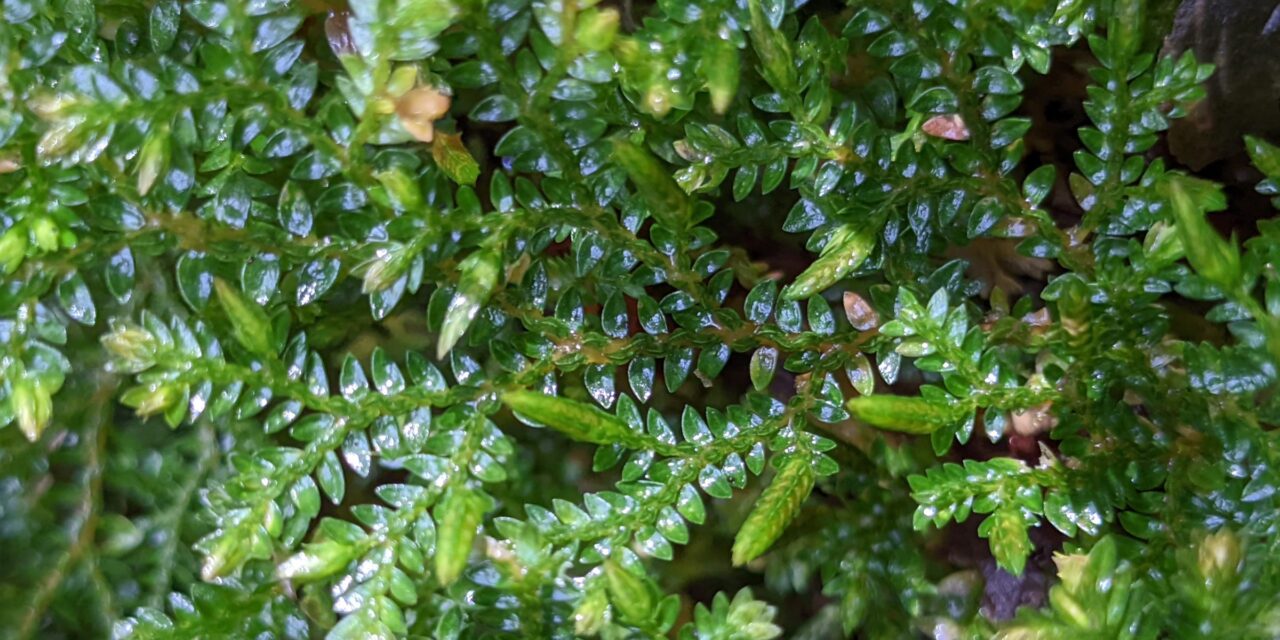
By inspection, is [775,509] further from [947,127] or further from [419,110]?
[947,127]

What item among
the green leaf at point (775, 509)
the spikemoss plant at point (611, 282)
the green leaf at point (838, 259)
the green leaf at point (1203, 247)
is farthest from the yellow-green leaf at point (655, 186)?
the green leaf at point (1203, 247)

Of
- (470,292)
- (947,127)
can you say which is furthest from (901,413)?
(947,127)

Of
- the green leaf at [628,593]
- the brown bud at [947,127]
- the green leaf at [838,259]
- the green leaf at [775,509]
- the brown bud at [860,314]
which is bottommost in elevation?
the green leaf at [628,593]

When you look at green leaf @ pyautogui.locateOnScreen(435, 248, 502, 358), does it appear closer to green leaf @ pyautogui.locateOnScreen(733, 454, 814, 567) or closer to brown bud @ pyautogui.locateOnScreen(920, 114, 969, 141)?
green leaf @ pyautogui.locateOnScreen(733, 454, 814, 567)

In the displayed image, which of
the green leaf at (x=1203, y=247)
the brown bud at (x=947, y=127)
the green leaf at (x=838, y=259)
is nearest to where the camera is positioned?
the green leaf at (x=1203, y=247)

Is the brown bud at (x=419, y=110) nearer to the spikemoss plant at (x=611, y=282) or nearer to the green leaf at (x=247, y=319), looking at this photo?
the spikemoss plant at (x=611, y=282)

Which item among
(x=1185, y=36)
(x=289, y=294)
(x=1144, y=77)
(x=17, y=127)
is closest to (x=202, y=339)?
(x=289, y=294)

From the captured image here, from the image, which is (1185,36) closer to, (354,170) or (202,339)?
(354,170)

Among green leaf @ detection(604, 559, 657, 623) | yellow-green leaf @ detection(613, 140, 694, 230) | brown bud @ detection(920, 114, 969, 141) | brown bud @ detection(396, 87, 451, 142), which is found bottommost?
green leaf @ detection(604, 559, 657, 623)

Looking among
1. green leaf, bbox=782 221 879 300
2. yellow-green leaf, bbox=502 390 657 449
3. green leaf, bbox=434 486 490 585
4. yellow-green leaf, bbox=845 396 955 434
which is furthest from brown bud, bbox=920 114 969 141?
green leaf, bbox=434 486 490 585
